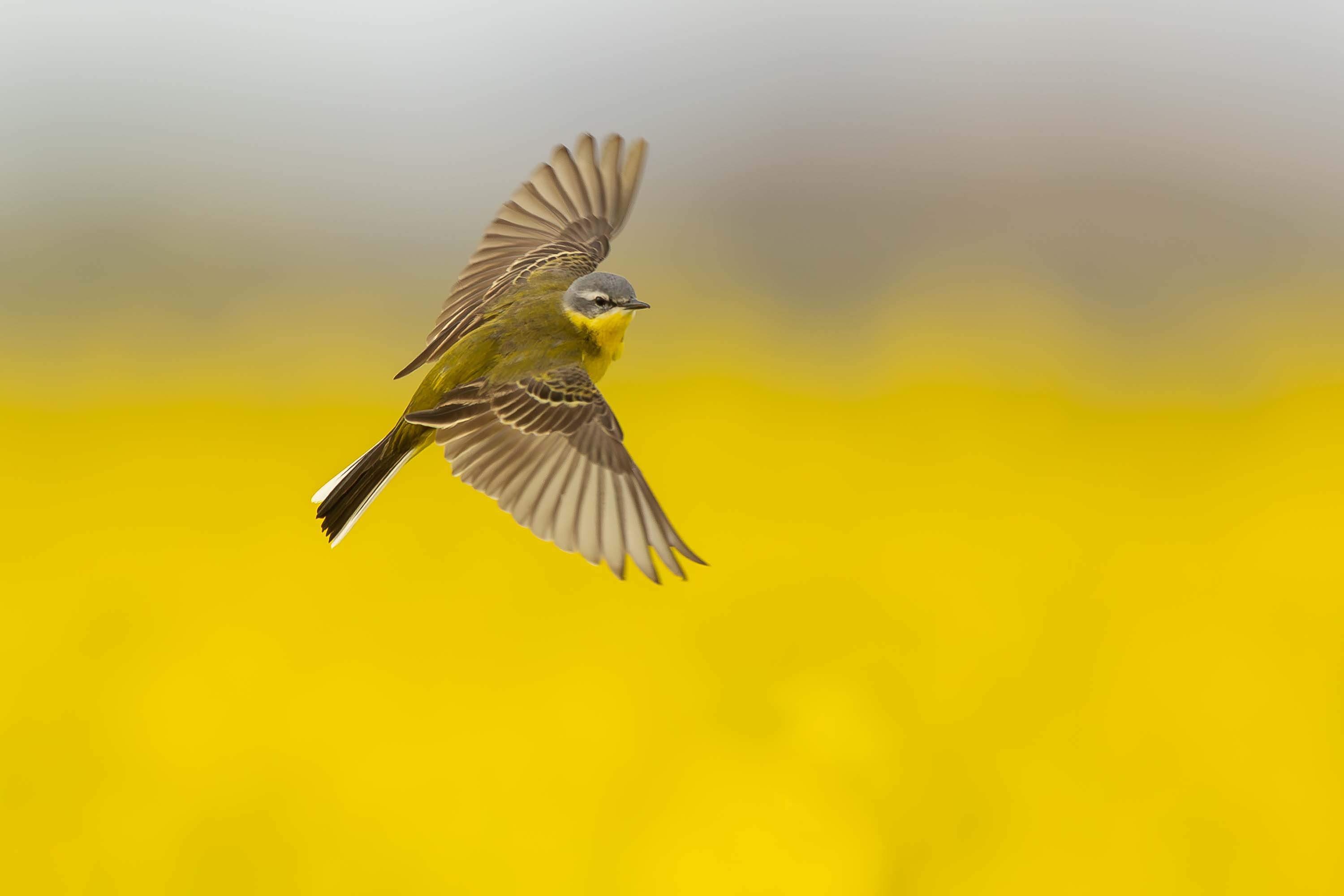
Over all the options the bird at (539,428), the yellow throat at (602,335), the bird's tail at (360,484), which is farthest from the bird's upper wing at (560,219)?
the bird's tail at (360,484)

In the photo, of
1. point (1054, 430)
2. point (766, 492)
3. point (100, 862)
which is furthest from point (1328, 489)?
point (100, 862)

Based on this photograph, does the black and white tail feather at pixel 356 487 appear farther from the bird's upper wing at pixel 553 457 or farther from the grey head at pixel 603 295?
the grey head at pixel 603 295

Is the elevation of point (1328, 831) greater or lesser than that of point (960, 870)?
greater

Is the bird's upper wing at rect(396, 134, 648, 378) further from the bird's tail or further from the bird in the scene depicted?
the bird's tail

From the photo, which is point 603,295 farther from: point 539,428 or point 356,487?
point 356,487

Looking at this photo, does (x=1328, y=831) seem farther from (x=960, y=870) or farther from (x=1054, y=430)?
(x=1054, y=430)

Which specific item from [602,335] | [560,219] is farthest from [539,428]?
[560,219]

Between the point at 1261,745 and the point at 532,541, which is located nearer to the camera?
the point at 1261,745

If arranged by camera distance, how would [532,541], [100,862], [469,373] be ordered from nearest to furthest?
[469,373], [100,862], [532,541]
